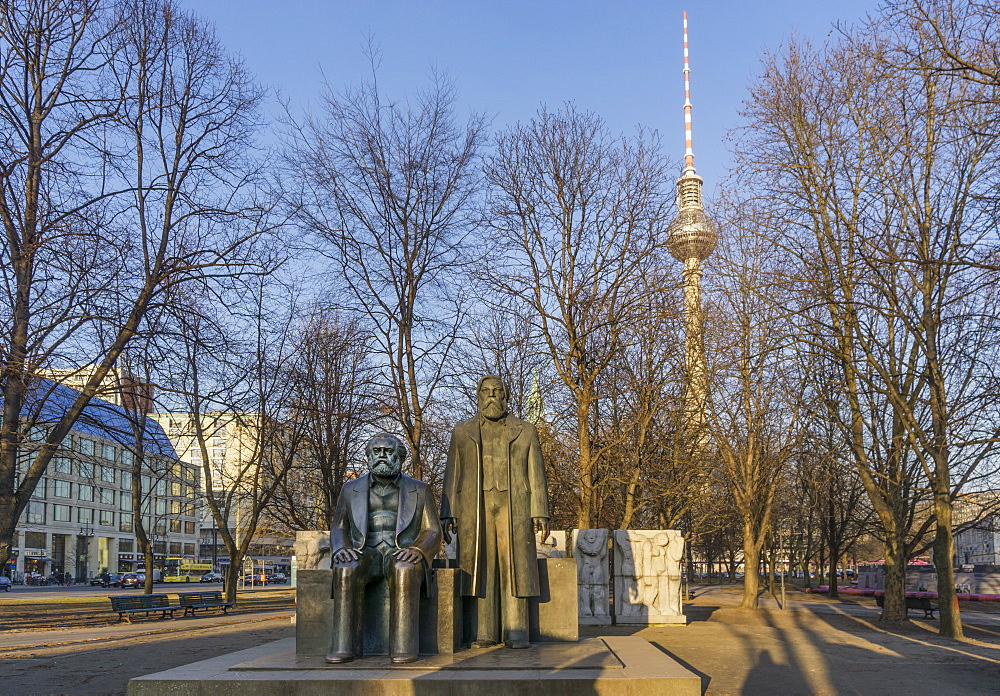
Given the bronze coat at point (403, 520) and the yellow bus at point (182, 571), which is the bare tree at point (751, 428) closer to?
the bronze coat at point (403, 520)

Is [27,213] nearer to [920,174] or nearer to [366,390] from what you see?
[366,390]

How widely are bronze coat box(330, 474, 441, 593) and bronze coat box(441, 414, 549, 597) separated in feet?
2.34

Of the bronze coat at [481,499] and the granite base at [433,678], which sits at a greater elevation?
the bronze coat at [481,499]

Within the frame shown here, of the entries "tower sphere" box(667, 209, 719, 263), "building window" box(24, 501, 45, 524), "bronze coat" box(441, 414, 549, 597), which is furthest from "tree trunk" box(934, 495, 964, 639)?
"building window" box(24, 501, 45, 524)

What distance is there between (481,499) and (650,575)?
511 inches

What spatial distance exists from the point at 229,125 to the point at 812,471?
22.8m

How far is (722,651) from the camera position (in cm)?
1591

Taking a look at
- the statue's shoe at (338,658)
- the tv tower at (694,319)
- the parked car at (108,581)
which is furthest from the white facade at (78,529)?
the statue's shoe at (338,658)

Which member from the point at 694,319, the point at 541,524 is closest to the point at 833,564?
the point at 694,319

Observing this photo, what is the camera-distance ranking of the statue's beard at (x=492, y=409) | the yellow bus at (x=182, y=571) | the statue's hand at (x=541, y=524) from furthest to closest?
the yellow bus at (x=182, y=571) → the statue's beard at (x=492, y=409) → the statue's hand at (x=541, y=524)

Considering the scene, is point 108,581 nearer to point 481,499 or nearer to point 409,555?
point 481,499

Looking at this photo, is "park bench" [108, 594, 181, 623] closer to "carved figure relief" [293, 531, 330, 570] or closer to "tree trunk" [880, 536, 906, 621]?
"carved figure relief" [293, 531, 330, 570]

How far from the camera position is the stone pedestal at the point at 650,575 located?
21422 mm

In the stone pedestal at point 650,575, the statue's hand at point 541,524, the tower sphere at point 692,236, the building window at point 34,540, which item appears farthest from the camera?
the building window at point 34,540
